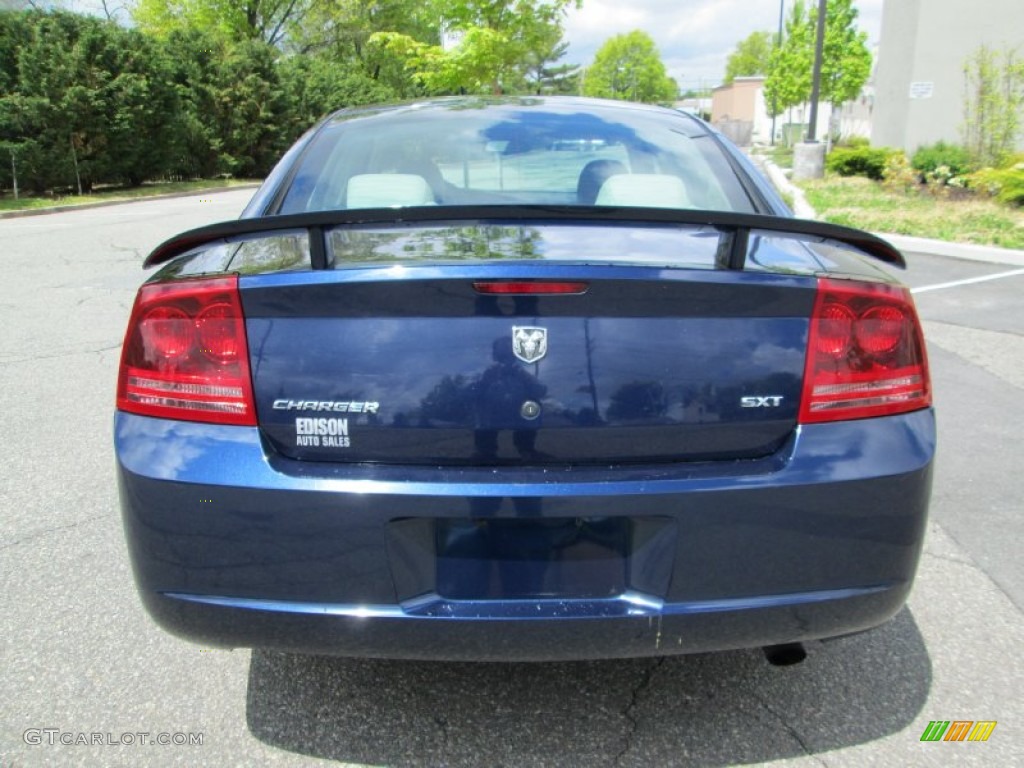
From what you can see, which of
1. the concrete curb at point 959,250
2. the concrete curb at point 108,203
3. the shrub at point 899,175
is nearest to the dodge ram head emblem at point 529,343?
the concrete curb at point 959,250

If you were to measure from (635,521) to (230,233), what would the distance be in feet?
3.72

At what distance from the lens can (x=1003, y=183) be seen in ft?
43.2

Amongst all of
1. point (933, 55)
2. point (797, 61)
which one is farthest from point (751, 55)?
point (933, 55)

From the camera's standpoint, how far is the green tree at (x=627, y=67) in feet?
304

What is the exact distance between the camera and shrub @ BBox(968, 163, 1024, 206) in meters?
12.7

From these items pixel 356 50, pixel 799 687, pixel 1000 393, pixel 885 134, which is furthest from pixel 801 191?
pixel 356 50

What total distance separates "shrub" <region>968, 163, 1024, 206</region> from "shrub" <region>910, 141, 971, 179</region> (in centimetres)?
116

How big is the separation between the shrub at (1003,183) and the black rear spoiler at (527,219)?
12.9 meters

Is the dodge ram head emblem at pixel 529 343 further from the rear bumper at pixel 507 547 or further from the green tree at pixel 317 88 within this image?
the green tree at pixel 317 88

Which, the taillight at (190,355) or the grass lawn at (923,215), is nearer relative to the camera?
the taillight at (190,355)

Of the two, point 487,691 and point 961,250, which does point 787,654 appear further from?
point 961,250

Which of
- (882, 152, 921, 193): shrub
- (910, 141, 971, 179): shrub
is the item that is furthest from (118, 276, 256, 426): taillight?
(882, 152, 921, 193): shrub

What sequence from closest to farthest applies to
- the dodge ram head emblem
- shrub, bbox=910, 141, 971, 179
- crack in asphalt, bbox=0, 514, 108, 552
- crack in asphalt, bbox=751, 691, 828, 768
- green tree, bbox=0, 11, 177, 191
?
the dodge ram head emblem < crack in asphalt, bbox=751, 691, 828, 768 < crack in asphalt, bbox=0, 514, 108, 552 < shrub, bbox=910, 141, 971, 179 < green tree, bbox=0, 11, 177, 191

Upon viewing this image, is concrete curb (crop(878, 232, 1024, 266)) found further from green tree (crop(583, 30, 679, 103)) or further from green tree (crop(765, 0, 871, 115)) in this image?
green tree (crop(583, 30, 679, 103))
